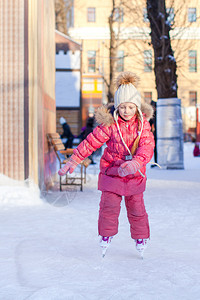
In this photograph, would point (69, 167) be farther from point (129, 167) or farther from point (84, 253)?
point (84, 253)

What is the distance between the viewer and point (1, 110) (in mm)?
7398

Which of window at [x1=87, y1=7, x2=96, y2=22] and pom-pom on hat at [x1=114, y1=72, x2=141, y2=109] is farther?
window at [x1=87, y1=7, x2=96, y2=22]

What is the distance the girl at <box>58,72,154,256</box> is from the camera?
392 centimetres

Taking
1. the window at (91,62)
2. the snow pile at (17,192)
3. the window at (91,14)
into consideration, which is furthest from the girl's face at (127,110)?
the window at (91,14)

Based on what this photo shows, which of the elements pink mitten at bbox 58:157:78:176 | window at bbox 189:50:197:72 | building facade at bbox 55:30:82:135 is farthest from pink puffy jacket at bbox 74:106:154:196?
window at bbox 189:50:197:72

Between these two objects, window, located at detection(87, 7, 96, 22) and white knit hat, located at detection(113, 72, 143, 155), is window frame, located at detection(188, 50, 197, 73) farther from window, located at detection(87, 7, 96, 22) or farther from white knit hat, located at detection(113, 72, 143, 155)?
white knit hat, located at detection(113, 72, 143, 155)

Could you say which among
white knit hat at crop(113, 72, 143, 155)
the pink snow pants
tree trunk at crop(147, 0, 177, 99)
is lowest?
the pink snow pants

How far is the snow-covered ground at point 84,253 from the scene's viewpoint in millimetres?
3143

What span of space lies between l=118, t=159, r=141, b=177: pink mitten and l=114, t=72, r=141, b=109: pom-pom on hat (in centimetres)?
55

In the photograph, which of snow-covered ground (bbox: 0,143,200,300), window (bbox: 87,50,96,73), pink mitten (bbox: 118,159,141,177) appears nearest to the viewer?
snow-covered ground (bbox: 0,143,200,300)

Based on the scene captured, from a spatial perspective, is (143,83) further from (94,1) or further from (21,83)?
(21,83)

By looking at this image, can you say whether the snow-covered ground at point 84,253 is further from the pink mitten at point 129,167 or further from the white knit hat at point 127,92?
the white knit hat at point 127,92

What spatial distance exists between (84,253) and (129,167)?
1007 millimetres

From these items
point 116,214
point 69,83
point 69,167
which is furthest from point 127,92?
point 69,83
